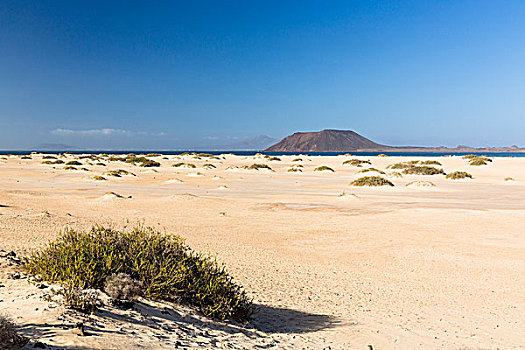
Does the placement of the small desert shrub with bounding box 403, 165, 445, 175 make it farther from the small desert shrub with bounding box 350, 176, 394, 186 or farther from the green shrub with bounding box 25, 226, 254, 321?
the green shrub with bounding box 25, 226, 254, 321

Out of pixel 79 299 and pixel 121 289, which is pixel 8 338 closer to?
pixel 79 299

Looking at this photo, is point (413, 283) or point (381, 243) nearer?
point (413, 283)

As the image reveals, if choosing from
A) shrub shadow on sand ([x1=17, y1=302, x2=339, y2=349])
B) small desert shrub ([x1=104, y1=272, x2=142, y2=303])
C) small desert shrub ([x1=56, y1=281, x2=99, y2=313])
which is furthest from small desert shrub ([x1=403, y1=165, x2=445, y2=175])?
small desert shrub ([x1=56, y1=281, x2=99, y2=313])

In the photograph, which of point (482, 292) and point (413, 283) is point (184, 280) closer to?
point (413, 283)

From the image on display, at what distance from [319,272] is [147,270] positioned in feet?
15.9

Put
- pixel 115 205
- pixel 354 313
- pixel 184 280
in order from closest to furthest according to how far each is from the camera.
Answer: pixel 184 280, pixel 354 313, pixel 115 205

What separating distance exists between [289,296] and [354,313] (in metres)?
1.35

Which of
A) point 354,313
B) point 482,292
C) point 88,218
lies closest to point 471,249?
point 482,292

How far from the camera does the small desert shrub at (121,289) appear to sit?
15.6ft

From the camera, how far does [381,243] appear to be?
480 inches

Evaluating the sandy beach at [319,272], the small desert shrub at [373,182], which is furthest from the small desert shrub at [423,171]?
the sandy beach at [319,272]

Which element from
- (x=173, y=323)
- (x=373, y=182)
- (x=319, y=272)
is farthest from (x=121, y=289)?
(x=373, y=182)

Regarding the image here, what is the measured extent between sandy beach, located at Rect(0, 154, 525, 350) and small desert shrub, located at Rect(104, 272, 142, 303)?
18 cm

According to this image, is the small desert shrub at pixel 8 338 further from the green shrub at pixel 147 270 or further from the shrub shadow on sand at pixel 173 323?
the green shrub at pixel 147 270
